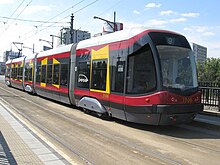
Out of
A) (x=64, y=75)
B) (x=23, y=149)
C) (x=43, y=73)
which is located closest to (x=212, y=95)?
(x=64, y=75)

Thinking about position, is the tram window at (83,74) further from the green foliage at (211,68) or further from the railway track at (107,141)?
the green foliage at (211,68)

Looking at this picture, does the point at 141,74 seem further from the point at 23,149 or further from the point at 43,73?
the point at 43,73

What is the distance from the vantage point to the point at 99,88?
11.4 m

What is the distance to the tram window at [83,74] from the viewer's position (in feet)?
41.2

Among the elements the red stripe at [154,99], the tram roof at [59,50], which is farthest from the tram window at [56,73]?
the red stripe at [154,99]

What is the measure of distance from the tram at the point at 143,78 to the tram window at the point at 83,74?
4 centimetres

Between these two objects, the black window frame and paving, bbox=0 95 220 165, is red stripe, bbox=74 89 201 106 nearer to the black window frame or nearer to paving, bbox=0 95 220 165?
the black window frame

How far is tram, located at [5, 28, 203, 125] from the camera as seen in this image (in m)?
8.99

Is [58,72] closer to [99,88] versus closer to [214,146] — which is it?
[99,88]

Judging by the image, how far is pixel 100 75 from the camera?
11.4 metres

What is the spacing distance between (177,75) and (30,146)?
4.98 meters

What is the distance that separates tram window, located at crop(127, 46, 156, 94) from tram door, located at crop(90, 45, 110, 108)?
141 centimetres

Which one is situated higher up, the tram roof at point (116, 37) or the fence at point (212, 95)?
the tram roof at point (116, 37)

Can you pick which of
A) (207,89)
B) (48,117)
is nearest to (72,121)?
(48,117)
